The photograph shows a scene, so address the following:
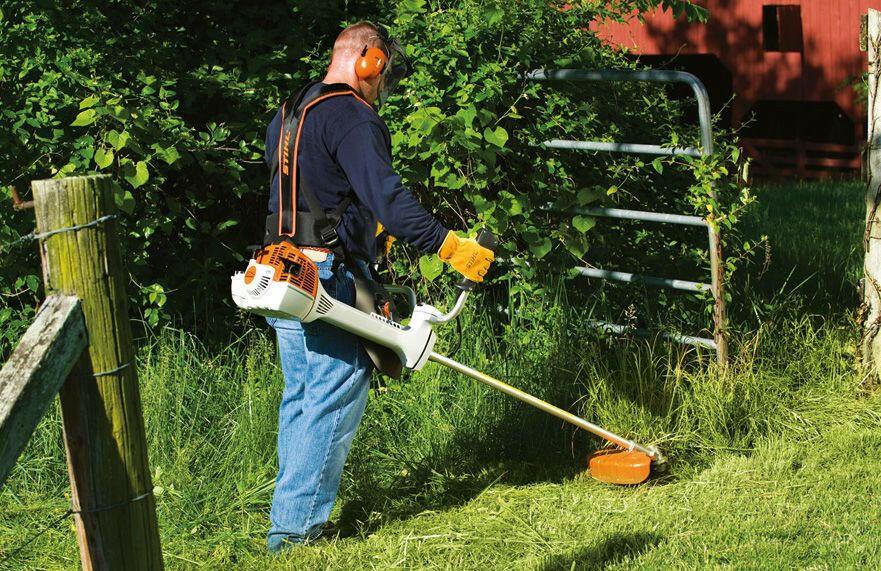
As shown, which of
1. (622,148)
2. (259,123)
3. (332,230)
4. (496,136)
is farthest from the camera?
(259,123)

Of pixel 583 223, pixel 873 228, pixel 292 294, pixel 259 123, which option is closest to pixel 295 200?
pixel 292 294

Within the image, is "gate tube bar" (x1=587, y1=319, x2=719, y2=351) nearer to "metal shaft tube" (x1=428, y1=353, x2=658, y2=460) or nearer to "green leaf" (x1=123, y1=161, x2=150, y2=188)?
"metal shaft tube" (x1=428, y1=353, x2=658, y2=460)

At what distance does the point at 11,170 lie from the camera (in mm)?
5543

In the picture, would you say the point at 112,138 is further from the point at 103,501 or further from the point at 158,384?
the point at 103,501

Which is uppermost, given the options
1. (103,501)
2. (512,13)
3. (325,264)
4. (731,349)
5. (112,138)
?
(512,13)

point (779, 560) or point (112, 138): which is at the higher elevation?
point (112, 138)

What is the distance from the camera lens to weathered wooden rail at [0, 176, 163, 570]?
2525 mm

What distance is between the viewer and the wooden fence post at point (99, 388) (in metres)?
2.58

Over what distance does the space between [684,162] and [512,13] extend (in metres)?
1.17

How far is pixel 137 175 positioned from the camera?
5.17 meters

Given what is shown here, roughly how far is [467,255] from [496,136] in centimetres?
146

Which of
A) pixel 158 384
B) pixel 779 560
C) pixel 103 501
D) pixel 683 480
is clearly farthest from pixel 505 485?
pixel 103 501

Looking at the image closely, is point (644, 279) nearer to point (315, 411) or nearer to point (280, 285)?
point (315, 411)

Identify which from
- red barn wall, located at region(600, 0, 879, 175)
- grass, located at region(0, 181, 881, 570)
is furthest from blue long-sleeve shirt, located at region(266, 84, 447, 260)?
red barn wall, located at region(600, 0, 879, 175)
